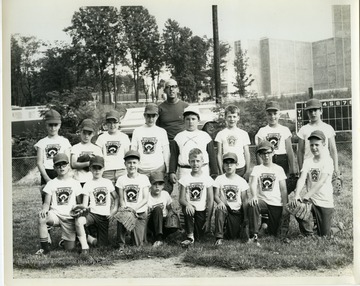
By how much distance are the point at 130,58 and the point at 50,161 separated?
1.25 meters

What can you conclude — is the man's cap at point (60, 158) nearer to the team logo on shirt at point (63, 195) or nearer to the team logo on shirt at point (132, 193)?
the team logo on shirt at point (63, 195)

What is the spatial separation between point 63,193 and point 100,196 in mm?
350

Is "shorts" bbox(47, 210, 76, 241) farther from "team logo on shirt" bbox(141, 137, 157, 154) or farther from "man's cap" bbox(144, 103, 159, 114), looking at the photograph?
"man's cap" bbox(144, 103, 159, 114)

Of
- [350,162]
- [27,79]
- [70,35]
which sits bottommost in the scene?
[350,162]

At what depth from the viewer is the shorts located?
464cm

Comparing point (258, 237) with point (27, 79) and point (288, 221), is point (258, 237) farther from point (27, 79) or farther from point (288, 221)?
point (27, 79)

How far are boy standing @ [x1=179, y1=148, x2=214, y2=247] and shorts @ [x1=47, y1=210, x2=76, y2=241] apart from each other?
1026mm

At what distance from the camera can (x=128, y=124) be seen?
4.74 metres

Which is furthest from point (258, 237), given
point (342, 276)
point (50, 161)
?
point (50, 161)

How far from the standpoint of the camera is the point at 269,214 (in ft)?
15.2

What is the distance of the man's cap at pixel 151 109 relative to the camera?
472 cm

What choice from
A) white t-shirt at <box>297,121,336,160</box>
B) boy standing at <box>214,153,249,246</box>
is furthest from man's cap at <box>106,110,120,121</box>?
white t-shirt at <box>297,121,336,160</box>

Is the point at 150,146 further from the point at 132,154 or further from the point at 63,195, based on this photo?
the point at 63,195

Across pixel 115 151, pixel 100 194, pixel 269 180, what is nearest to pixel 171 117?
→ pixel 115 151
